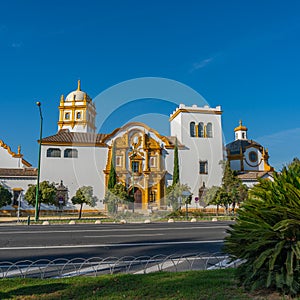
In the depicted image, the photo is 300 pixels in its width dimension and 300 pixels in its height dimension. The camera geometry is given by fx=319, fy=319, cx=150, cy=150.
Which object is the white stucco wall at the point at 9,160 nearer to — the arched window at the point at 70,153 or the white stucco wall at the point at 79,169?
the white stucco wall at the point at 79,169

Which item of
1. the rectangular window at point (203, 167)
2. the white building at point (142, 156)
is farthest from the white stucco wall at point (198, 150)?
the rectangular window at point (203, 167)

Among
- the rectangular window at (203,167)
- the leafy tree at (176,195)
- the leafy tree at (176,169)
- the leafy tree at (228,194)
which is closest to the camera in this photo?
the leafy tree at (228,194)

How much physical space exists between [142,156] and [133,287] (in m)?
38.9

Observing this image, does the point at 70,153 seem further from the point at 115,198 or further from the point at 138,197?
the point at 138,197

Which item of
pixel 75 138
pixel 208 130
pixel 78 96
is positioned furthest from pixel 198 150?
pixel 78 96

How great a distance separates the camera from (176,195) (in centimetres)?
3984

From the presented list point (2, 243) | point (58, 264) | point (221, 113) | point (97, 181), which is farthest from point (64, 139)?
point (58, 264)

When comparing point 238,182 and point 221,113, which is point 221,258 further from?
point 221,113

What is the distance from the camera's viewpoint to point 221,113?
47.2 m

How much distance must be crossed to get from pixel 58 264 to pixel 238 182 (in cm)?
3546

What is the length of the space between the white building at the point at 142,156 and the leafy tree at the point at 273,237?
36.6m

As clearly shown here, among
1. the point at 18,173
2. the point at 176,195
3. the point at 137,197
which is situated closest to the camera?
the point at 18,173

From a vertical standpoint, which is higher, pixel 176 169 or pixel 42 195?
pixel 176 169

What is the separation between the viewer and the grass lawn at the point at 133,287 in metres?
4.51
